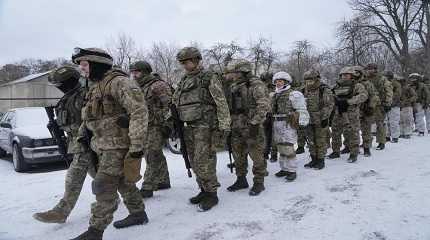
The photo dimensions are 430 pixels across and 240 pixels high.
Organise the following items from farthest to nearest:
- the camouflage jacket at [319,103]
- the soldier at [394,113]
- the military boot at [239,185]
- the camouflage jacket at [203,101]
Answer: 1. the soldier at [394,113]
2. the camouflage jacket at [319,103]
3. the military boot at [239,185]
4. the camouflage jacket at [203,101]

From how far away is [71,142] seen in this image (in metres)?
5.52

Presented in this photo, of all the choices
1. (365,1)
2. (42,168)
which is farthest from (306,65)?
(42,168)

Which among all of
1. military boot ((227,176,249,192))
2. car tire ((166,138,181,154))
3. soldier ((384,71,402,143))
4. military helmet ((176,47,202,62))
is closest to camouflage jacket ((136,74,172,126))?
military helmet ((176,47,202,62))

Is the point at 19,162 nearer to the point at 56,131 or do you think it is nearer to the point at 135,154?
the point at 56,131

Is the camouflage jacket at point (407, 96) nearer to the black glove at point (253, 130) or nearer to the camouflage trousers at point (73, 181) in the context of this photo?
the black glove at point (253, 130)

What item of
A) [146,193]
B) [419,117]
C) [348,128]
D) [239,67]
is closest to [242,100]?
[239,67]

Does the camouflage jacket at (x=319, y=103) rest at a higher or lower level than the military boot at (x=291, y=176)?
higher

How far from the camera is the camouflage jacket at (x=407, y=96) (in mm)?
12070

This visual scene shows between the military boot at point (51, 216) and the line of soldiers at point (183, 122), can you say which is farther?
the military boot at point (51, 216)

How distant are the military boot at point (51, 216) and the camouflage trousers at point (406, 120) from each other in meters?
10.0

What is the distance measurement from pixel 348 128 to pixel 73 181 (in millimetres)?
5505

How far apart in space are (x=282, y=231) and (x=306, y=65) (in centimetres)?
Result: 3470

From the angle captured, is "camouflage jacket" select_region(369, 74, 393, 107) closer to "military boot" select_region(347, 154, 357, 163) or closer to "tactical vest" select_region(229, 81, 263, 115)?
"military boot" select_region(347, 154, 357, 163)

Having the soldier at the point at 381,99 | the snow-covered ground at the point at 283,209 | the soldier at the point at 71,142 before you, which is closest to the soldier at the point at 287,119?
the snow-covered ground at the point at 283,209
